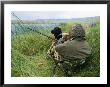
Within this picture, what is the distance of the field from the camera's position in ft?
3.67

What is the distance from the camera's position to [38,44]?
3.69 feet

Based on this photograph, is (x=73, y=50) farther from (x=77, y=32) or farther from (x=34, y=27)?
(x=34, y=27)

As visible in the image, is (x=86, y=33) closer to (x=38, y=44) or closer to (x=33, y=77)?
(x=38, y=44)

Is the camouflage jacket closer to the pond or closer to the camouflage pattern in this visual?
the camouflage pattern

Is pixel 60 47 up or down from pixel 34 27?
down

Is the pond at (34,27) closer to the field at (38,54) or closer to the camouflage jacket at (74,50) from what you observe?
the field at (38,54)

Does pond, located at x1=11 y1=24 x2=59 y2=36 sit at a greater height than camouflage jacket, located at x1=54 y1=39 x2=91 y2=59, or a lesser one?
greater

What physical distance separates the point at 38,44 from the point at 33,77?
0.18m

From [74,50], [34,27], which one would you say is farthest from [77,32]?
[34,27]

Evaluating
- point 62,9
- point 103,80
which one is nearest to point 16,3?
Result: point 62,9

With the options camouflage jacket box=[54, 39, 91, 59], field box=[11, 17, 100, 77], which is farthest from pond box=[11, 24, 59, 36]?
camouflage jacket box=[54, 39, 91, 59]

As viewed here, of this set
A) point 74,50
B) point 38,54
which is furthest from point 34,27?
point 74,50

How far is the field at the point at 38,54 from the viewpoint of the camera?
1.12 metres

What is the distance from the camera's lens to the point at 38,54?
3.68 feet
